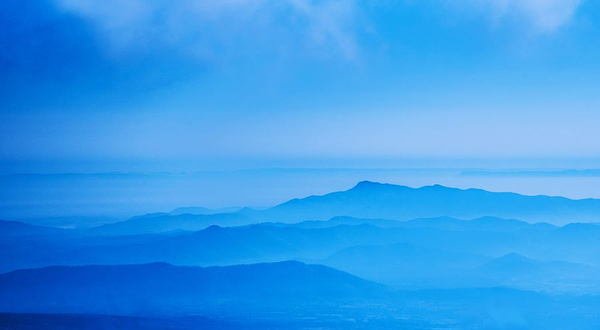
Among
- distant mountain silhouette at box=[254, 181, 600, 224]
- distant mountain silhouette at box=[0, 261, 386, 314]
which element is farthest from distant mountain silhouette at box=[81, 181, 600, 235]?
distant mountain silhouette at box=[0, 261, 386, 314]

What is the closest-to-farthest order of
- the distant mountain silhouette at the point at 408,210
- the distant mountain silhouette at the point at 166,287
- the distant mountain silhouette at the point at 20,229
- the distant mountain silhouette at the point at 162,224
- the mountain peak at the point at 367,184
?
the distant mountain silhouette at the point at 166,287, the distant mountain silhouette at the point at 20,229, the distant mountain silhouette at the point at 162,224, the distant mountain silhouette at the point at 408,210, the mountain peak at the point at 367,184

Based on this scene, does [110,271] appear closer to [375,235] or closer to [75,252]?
[75,252]

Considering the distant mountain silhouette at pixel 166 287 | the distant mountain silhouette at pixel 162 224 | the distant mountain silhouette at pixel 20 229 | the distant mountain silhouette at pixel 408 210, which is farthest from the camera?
the distant mountain silhouette at pixel 408 210

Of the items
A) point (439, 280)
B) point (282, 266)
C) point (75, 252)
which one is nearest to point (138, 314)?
point (75, 252)

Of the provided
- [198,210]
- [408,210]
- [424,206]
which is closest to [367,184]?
[408,210]

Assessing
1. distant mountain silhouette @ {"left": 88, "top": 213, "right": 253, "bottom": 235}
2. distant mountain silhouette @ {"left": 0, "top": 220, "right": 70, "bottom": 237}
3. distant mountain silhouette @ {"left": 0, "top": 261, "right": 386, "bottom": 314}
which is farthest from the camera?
distant mountain silhouette @ {"left": 88, "top": 213, "right": 253, "bottom": 235}

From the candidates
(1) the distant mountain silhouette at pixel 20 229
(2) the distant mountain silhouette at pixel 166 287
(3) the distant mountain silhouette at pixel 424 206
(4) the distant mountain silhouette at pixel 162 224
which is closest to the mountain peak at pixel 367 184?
(3) the distant mountain silhouette at pixel 424 206

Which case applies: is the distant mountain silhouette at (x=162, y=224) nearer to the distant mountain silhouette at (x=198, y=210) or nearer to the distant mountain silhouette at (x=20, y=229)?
the distant mountain silhouette at (x=198, y=210)

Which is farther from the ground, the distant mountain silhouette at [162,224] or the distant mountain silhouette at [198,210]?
the distant mountain silhouette at [198,210]

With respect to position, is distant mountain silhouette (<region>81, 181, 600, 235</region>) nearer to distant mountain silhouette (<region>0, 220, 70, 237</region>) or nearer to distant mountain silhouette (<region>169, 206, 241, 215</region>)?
distant mountain silhouette (<region>169, 206, 241, 215</region>)
